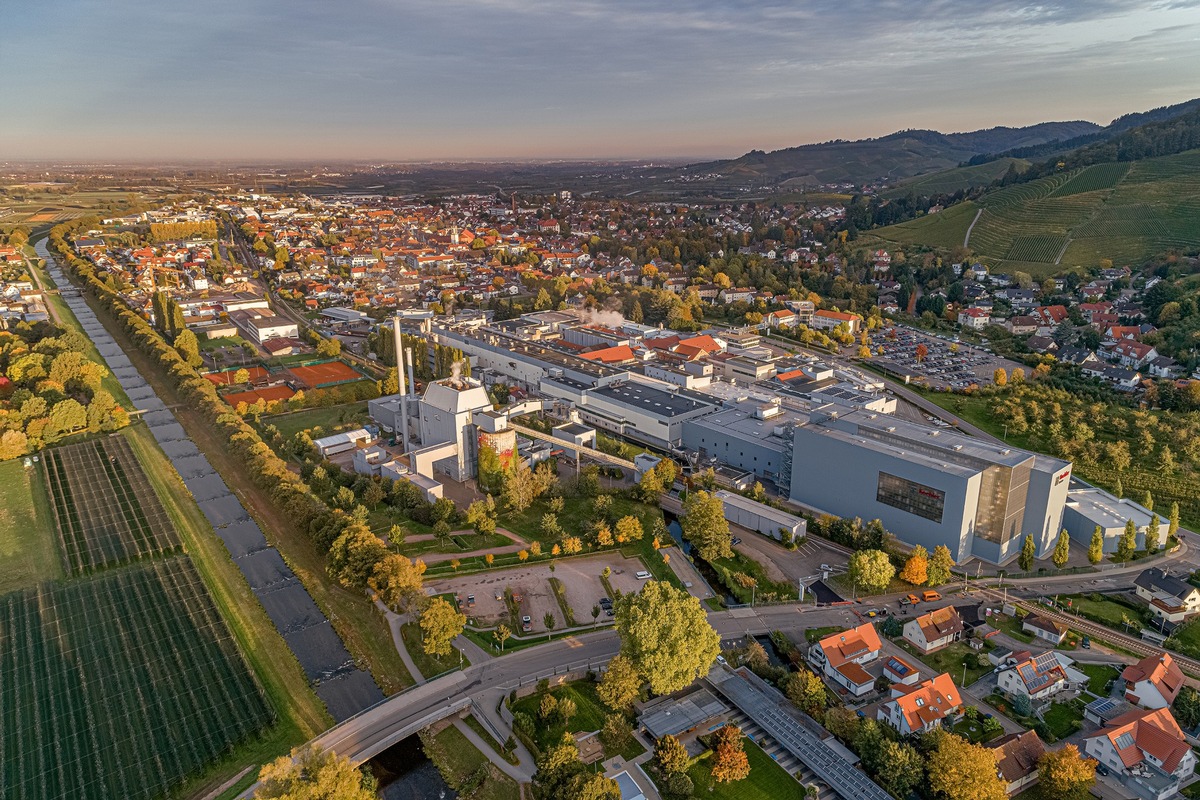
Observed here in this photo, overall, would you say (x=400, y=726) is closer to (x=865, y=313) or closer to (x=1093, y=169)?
(x=865, y=313)

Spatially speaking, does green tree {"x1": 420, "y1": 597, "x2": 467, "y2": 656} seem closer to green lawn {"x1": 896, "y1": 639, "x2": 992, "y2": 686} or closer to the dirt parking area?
the dirt parking area

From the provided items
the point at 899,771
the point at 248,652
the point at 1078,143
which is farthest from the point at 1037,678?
the point at 1078,143

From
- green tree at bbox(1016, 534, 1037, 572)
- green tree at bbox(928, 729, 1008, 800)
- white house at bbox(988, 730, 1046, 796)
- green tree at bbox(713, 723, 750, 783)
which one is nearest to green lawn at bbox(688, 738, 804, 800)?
green tree at bbox(713, 723, 750, 783)

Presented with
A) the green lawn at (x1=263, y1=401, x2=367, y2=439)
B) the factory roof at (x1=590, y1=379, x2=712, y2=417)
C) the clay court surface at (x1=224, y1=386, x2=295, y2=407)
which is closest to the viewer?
the factory roof at (x1=590, y1=379, x2=712, y2=417)

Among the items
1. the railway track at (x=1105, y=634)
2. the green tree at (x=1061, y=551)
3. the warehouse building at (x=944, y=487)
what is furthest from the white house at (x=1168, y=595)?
the warehouse building at (x=944, y=487)

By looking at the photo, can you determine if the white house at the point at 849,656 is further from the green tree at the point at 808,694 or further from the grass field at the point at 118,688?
the grass field at the point at 118,688
